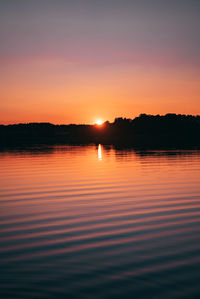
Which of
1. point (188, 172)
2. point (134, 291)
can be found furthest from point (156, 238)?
point (188, 172)

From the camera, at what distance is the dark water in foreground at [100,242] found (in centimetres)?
710

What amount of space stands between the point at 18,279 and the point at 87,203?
343 inches

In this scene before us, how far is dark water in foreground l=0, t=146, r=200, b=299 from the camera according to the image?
23.3 ft

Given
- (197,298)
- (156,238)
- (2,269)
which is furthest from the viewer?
(156,238)

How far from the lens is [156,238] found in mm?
10336

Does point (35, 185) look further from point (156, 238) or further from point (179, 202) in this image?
point (156, 238)

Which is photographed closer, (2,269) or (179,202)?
(2,269)

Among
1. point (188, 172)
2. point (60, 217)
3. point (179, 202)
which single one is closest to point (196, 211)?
point (179, 202)

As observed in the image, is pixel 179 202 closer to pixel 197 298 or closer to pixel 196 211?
pixel 196 211

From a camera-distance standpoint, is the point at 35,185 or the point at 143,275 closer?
the point at 143,275

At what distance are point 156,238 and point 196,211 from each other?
14.6 feet

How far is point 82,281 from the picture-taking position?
7332mm

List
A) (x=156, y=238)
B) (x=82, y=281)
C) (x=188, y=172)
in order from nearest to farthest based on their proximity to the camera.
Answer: (x=82, y=281) → (x=156, y=238) → (x=188, y=172)

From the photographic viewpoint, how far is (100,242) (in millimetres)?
10039
